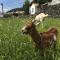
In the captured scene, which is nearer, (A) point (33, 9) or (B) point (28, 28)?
(B) point (28, 28)

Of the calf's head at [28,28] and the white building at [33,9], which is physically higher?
the calf's head at [28,28]

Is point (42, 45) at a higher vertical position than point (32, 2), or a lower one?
higher

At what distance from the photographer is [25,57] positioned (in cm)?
617

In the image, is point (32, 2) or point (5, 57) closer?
point (5, 57)

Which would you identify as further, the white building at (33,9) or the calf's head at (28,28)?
the white building at (33,9)

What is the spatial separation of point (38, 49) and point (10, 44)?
1.99 ft

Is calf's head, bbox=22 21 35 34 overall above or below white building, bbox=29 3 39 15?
above

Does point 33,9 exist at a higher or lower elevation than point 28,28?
lower

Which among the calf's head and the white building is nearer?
the calf's head

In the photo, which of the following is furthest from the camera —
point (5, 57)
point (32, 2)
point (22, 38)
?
point (32, 2)

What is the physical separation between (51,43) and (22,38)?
150 centimetres

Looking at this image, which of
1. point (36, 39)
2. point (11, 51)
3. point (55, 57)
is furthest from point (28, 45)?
point (55, 57)

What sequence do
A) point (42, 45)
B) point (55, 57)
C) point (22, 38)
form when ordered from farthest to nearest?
point (22, 38)
point (42, 45)
point (55, 57)

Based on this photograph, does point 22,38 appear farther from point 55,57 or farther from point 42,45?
point 55,57
